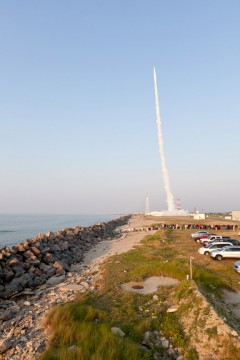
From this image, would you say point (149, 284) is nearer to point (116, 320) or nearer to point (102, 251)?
point (116, 320)

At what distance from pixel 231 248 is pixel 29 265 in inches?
807

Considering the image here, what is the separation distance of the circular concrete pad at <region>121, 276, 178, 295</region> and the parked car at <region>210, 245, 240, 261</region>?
1020 centimetres

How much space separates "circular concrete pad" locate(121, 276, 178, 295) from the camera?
17.5 metres

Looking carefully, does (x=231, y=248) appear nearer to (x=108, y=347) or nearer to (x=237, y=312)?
(x=237, y=312)

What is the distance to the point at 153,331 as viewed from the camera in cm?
1196

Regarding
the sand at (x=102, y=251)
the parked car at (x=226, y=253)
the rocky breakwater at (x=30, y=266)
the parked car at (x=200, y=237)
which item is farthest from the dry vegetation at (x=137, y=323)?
the parked car at (x=200, y=237)

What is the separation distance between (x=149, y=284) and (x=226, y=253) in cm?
1302

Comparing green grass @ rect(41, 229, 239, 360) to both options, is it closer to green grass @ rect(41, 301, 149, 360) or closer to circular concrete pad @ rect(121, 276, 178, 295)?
green grass @ rect(41, 301, 149, 360)

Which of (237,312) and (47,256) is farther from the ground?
(47,256)

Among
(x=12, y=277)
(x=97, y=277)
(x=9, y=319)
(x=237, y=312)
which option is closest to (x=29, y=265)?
(x=12, y=277)

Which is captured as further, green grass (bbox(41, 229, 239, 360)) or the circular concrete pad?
the circular concrete pad

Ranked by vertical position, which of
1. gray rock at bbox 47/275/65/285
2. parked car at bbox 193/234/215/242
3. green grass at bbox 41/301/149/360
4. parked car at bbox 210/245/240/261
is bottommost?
gray rock at bbox 47/275/65/285

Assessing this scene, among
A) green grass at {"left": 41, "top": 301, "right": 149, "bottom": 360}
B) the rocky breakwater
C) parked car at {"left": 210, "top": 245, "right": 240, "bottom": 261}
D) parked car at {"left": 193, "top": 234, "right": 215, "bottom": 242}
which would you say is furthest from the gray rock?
parked car at {"left": 193, "top": 234, "right": 215, "bottom": 242}

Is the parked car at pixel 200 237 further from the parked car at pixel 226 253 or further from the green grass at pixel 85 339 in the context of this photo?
the green grass at pixel 85 339
